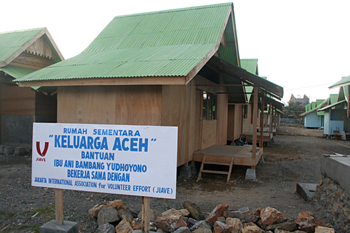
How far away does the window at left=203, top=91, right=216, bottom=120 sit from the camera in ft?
34.5

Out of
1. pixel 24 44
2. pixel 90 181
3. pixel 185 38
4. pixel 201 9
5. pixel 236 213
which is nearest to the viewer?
pixel 90 181

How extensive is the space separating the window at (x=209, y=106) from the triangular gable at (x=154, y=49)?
1.65 m

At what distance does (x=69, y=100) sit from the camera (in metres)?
7.49

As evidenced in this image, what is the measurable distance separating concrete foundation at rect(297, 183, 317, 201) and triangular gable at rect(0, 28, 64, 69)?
10.8m

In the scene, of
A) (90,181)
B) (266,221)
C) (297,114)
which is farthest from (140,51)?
(297,114)

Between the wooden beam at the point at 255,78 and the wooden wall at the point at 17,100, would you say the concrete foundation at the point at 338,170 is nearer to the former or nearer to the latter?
the wooden beam at the point at 255,78

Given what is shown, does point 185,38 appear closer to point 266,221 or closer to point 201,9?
point 201,9

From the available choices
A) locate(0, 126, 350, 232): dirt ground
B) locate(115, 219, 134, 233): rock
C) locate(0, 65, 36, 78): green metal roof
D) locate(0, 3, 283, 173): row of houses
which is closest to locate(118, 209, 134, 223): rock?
locate(115, 219, 134, 233): rock

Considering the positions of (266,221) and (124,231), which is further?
Result: (266,221)

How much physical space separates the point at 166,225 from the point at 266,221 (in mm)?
1608

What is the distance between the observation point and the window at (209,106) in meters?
10.5

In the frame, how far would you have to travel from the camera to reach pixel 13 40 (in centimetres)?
1221

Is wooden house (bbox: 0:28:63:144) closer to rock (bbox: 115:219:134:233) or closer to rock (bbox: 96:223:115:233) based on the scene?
rock (bbox: 96:223:115:233)

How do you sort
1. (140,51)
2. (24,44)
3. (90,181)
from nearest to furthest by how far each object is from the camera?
(90,181) → (140,51) → (24,44)
